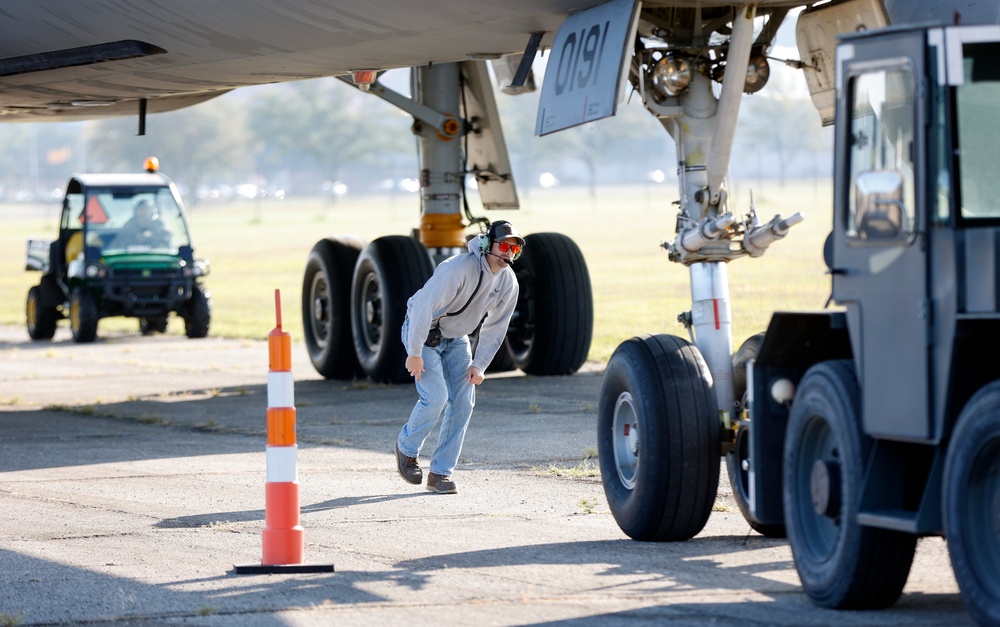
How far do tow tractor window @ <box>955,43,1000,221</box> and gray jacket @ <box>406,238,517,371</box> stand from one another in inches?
161

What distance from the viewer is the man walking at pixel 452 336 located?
9555 mm

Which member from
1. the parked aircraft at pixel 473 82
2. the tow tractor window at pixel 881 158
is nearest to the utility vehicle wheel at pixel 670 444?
the parked aircraft at pixel 473 82

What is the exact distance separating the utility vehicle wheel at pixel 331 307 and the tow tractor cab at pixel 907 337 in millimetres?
11143

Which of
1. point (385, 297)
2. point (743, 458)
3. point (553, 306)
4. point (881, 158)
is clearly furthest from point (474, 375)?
point (553, 306)

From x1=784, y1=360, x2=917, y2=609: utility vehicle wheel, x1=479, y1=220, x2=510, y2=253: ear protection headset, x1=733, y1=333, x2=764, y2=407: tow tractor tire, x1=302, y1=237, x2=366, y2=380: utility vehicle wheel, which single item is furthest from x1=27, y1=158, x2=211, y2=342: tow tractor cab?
x1=784, y1=360, x2=917, y2=609: utility vehicle wheel

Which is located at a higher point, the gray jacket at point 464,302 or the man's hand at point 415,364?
the gray jacket at point 464,302

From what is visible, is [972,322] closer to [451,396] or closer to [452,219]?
[451,396]

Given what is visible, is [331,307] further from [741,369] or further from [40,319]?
[741,369]

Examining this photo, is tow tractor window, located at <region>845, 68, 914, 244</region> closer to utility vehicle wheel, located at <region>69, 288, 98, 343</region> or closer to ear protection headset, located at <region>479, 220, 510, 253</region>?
ear protection headset, located at <region>479, 220, 510, 253</region>

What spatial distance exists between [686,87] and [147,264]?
15408 mm

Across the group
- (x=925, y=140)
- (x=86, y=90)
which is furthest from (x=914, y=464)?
(x=86, y=90)

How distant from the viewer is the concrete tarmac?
6488mm

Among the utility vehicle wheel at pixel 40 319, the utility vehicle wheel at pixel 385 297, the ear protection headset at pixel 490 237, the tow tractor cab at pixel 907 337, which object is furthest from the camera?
the utility vehicle wheel at pixel 40 319

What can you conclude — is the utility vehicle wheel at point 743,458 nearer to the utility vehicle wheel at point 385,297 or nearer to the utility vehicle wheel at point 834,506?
the utility vehicle wheel at point 834,506
